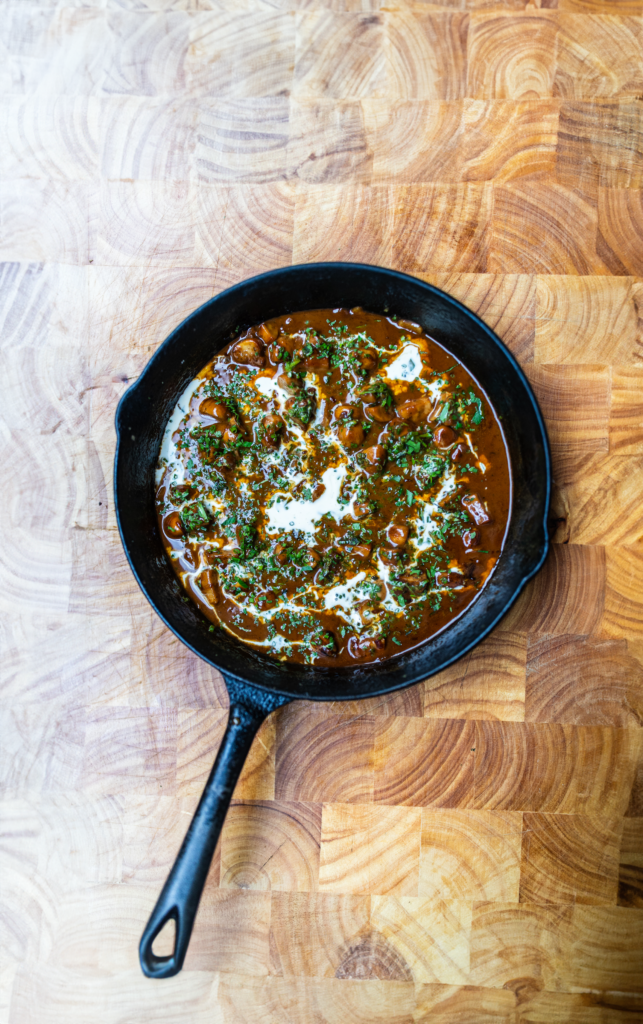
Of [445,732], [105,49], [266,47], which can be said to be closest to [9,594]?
[445,732]

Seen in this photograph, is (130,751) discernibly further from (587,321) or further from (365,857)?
(587,321)

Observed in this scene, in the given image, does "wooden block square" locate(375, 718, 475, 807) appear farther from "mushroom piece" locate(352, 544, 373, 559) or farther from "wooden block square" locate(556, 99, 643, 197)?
"wooden block square" locate(556, 99, 643, 197)

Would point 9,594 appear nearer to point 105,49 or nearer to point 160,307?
point 160,307

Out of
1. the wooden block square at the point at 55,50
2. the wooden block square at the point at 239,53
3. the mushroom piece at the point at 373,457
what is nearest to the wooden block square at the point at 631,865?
the mushroom piece at the point at 373,457

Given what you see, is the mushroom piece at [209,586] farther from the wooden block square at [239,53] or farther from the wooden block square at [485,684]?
the wooden block square at [239,53]

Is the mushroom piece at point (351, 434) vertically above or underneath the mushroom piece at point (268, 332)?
underneath
